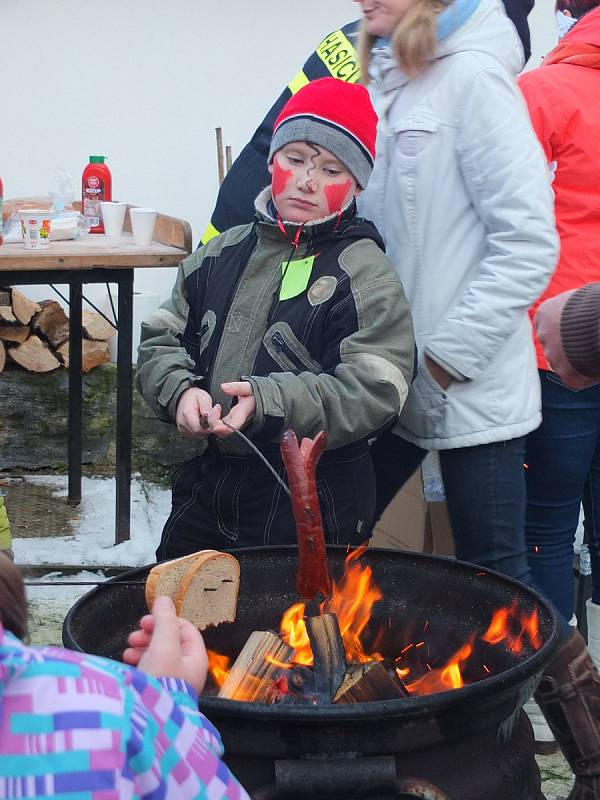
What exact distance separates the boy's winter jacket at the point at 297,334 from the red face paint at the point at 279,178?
0.21 ft

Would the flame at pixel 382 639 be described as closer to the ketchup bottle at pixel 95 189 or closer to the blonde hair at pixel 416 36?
the blonde hair at pixel 416 36

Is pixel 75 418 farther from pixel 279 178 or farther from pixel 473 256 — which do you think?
pixel 473 256

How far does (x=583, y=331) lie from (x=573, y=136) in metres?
1.04

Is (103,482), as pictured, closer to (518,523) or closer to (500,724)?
(518,523)

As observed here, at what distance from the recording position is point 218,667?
2.19 metres

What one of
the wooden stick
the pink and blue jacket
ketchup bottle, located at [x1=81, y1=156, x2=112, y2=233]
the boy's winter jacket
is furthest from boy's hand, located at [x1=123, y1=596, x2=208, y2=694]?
the wooden stick

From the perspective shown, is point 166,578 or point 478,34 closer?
point 166,578

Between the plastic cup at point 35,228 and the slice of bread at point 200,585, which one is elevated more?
the plastic cup at point 35,228

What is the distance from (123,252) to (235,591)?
1.99 metres

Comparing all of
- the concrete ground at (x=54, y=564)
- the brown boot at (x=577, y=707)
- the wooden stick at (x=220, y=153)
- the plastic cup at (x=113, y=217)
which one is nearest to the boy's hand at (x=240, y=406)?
the brown boot at (x=577, y=707)

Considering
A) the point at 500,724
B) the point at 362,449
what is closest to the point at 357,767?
the point at 500,724

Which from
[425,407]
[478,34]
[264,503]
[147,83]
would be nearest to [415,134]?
[478,34]

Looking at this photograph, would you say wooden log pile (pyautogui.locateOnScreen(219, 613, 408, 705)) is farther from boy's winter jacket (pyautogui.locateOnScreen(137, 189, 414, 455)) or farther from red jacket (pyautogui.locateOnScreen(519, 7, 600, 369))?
red jacket (pyautogui.locateOnScreen(519, 7, 600, 369))

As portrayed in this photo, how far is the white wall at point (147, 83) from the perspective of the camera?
16.8 ft
